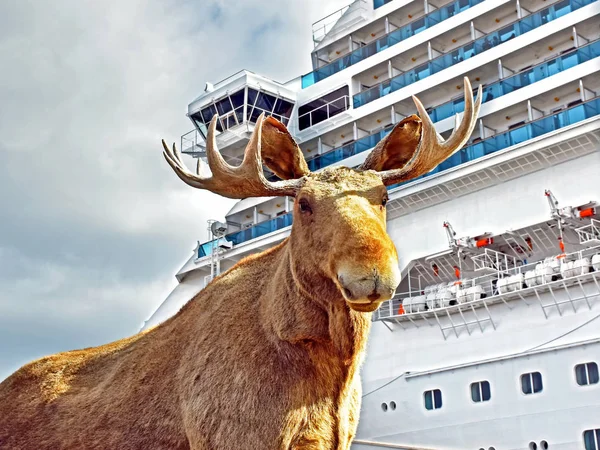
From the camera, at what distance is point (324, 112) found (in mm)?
32625

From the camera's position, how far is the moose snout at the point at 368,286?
406 centimetres

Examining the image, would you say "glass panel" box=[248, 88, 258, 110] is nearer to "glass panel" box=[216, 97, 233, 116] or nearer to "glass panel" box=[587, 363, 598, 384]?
"glass panel" box=[216, 97, 233, 116]

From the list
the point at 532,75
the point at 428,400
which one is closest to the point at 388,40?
the point at 532,75

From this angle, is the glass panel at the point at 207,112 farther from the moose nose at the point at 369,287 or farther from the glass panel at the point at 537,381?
the moose nose at the point at 369,287

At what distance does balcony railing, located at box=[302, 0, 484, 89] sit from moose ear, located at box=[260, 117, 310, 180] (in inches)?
1024

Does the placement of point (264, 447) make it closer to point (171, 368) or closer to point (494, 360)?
point (171, 368)

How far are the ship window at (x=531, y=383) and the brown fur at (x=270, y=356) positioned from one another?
1595 cm

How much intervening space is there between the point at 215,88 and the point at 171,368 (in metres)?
29.2

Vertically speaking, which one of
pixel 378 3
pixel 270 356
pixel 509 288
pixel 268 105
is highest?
pixel 378 3

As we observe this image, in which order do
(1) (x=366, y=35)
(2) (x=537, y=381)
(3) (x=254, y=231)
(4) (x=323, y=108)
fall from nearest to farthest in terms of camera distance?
1. (2) (x=537, y=381)
2. (3) (x=254, y=231)
3. (4) (x=323, y=108)
4. (1) (x=366, y=35)

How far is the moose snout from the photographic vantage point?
4062 mm

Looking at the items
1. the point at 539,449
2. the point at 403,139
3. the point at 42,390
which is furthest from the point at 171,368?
the point at 539,449

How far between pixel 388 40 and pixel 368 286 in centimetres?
2873

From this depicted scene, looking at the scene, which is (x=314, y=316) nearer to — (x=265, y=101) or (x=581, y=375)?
(x=581, y=375)
